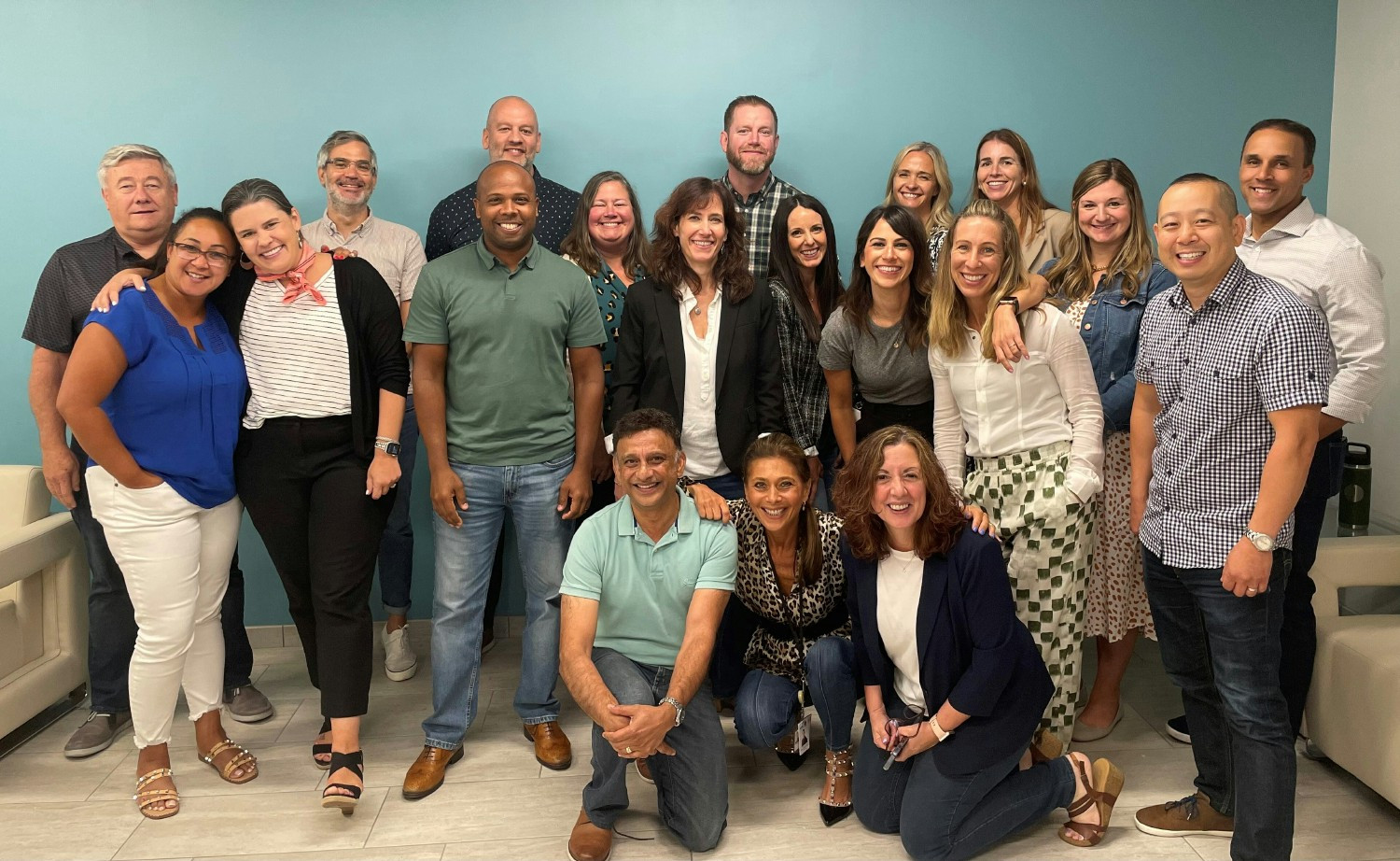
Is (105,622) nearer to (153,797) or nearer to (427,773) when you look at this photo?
(153,797)

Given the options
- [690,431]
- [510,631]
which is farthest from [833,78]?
[510,631]

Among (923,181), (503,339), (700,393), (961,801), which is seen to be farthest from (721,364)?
(961,801)

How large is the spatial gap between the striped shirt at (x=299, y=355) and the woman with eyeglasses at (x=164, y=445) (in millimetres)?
87

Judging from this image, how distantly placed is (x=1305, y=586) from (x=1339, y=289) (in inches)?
29.6

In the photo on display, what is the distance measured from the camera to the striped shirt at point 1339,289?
2.59m

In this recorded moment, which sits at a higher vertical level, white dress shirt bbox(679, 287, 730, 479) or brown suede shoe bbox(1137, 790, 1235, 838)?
white dress shirt bbox(679, 287, 730, 479)

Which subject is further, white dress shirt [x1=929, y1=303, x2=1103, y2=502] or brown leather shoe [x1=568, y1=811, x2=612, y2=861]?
white dress shirt [x1=929, y1=303, x2=1103, y2=502]

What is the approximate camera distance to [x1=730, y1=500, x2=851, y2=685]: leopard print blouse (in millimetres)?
2842

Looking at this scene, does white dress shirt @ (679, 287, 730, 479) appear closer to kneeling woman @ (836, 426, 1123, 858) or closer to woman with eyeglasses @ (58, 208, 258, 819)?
kneeling woman @ (836, 426, 1123, 858)

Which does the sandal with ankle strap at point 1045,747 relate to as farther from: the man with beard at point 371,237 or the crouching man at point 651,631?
the man with beard at point 371,237

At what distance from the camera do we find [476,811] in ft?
9.32

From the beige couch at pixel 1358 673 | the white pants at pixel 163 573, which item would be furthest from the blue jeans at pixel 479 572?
the beige couch at pixel 1358 673

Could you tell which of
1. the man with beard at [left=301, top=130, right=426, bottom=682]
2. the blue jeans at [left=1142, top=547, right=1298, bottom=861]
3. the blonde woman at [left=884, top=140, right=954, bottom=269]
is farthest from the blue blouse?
the blue jeans at [left=1142, top=547, right=1298, bottom=861]

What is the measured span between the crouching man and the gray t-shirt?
644 millimetres
